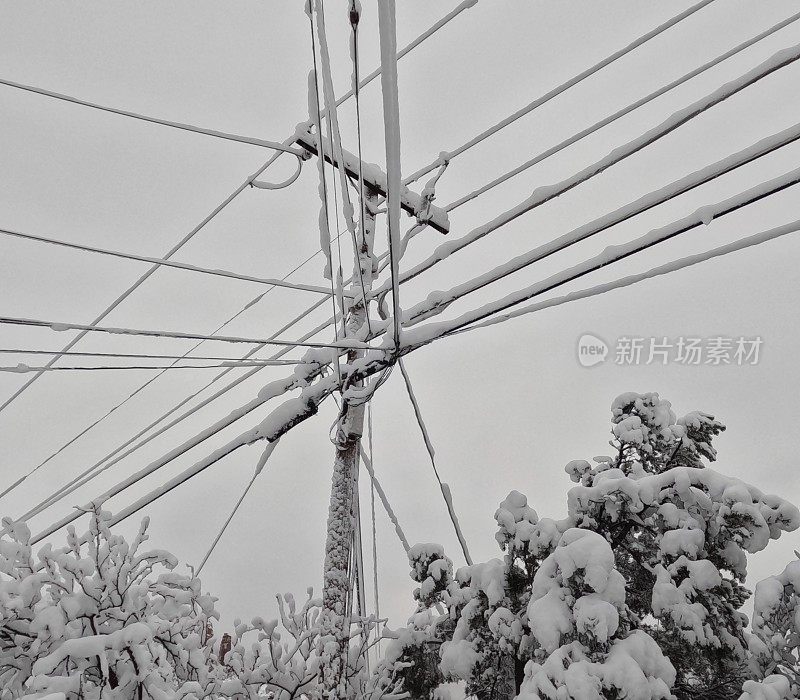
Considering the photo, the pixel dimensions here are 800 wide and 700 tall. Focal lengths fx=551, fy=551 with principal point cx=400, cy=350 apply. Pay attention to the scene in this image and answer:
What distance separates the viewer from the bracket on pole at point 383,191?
16.2 feet

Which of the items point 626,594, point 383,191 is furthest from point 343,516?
point 383,191

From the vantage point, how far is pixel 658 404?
680cm

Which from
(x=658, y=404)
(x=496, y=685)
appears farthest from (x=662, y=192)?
(x=658, y=404)

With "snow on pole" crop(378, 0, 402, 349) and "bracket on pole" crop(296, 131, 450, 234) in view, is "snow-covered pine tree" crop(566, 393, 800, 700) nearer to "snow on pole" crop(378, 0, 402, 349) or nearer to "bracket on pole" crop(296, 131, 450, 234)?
"bracket on pole" crop(296, 131, 450, 234)

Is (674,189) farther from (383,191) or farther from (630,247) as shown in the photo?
(383,191)

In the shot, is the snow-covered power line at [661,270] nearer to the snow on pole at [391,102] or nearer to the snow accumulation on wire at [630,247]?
the snow accumulation on wire at [630,247]

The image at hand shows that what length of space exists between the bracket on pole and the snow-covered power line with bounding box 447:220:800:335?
6.10 feet

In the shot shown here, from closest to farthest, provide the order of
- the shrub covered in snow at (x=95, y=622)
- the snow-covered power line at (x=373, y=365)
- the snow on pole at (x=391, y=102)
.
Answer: the snow on pole at (x=391, y=102), the snow-covered power line at (x=373, y=365), the shrub covered in snow at (x=95, y=622)

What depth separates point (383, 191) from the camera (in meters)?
5.31

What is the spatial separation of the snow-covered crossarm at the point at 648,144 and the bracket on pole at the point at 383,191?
1219 mm

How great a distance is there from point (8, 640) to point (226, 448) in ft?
6.85

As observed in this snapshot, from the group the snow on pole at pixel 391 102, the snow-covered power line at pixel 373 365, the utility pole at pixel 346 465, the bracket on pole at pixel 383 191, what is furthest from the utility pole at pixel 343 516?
the snow on pole at pixel 391 102

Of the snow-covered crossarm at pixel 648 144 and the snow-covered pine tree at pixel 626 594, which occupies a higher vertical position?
the snow-covered crossarm at pixel 648 144

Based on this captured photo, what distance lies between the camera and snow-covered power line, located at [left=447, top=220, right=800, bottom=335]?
2.31 metres
